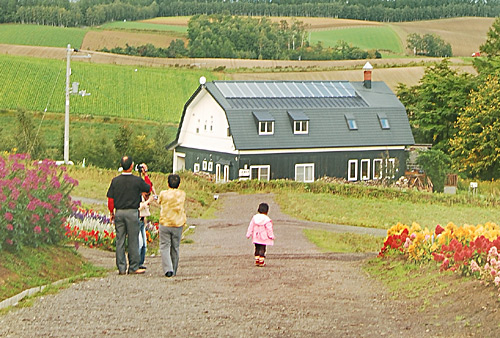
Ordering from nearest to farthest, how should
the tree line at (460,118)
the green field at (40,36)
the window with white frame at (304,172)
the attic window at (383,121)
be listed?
the window with white frame at (304,172)
the attic window at (383,121)
the tree line at (460,118)
the green field at (40,36)

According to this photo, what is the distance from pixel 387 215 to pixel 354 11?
516 feet

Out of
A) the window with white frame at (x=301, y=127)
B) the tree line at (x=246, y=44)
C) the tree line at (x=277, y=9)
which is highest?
the tree line at (x=277, y=9)

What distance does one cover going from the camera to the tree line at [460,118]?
54.2m

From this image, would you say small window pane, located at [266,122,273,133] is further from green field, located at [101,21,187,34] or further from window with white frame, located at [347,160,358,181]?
green field, located at [101,21,187,34]

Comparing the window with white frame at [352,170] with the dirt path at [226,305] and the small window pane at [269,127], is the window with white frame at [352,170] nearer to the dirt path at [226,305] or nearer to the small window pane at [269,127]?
the small window pane at [269,127]

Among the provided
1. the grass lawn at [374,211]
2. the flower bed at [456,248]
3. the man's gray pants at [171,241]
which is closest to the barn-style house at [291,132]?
the grass lawn at [374,211]

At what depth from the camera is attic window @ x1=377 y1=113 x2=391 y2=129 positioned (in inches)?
2105

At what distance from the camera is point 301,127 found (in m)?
50.6

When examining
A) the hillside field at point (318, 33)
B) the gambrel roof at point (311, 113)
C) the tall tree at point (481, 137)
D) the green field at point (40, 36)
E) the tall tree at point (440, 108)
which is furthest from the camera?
the hillside field at point (318, 33)

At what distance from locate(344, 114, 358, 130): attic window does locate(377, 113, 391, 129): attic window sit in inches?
74.7

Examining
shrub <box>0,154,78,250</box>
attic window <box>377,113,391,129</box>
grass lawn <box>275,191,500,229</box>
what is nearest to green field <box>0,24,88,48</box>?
attic window <box>377,113,391,129</box>

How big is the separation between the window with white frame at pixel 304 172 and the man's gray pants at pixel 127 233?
3597 cm

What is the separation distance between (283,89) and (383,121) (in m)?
6.05

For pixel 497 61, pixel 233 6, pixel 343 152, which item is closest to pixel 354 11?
pixel 233 6
